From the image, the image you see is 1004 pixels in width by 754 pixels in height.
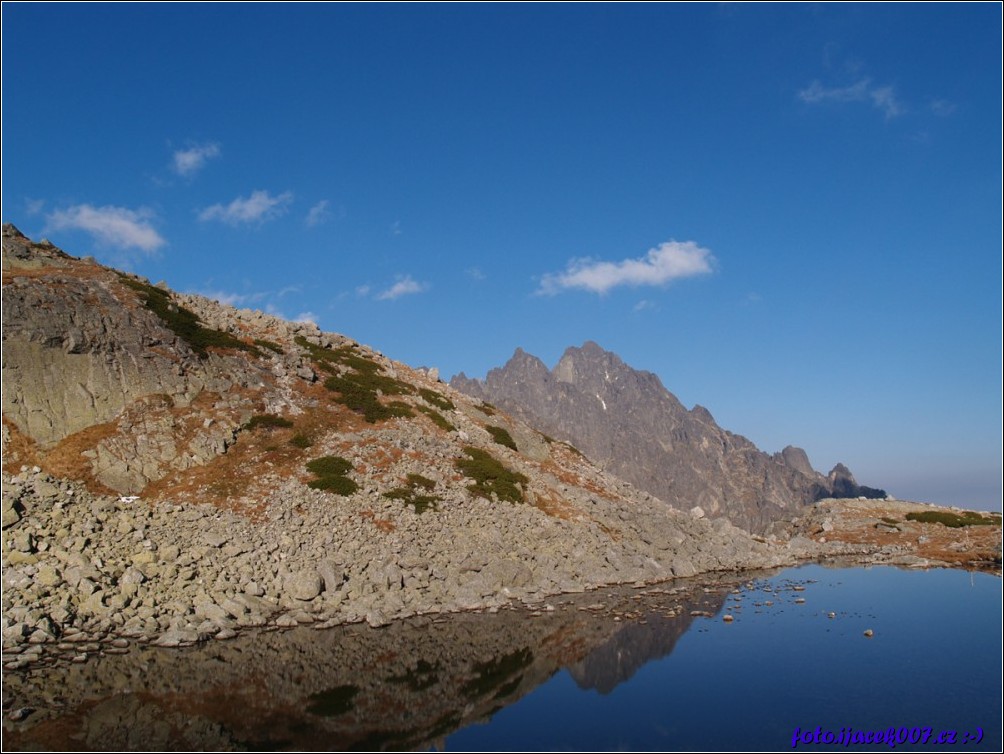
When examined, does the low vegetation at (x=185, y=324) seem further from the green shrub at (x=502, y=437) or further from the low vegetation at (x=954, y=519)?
the low vegetation at (x=954, y=519)

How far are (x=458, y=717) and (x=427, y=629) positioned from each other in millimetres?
11520

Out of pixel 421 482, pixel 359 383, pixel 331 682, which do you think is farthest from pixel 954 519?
pixel 331 682

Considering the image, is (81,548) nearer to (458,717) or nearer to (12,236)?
(458,717)

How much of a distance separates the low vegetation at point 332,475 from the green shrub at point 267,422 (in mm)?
5692

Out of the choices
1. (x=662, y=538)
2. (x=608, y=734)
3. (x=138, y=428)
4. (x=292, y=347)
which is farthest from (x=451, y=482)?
(x=608, y=734)

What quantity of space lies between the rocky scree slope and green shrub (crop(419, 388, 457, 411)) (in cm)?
157

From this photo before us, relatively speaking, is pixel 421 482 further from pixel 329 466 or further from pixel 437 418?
pixel 437 418

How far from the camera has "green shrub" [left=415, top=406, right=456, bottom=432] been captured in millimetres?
60997

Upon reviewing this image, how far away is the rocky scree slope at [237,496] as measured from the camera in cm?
3316

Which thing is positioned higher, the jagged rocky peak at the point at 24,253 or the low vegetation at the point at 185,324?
the jagged rocky peak at the point at 24,253

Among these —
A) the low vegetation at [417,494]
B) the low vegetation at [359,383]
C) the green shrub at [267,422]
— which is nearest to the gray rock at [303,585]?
the low vegetation at [417,494]

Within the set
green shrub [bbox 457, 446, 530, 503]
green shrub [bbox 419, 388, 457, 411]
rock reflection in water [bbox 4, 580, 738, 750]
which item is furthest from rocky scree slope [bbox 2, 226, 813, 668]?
rock reflection in water [bbox 4, 580, 738, 750]

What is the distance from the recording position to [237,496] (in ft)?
140

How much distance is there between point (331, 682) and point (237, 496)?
21.1 meters
